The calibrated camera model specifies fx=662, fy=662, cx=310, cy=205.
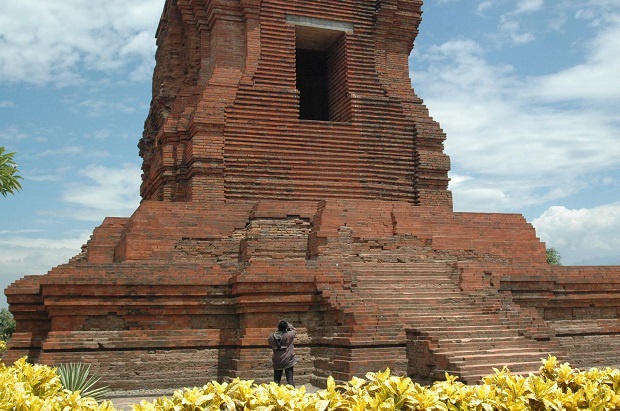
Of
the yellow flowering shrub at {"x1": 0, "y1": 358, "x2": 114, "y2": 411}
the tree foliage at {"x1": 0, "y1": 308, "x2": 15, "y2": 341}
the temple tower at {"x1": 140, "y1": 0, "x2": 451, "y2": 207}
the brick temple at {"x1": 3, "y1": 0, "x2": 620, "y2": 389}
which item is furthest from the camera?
the tree foliage at {"x1": 0, "y1": 308, "x2": 15, "y2": 341}

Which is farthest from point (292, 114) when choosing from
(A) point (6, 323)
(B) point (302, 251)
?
(A) point (6, 323)

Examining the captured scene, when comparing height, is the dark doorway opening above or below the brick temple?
above

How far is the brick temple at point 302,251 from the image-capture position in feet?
31.3

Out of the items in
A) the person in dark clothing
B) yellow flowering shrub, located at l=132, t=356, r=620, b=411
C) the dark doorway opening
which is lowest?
yellow flowering shrub, located at l=132, t=356, r=620, b=411

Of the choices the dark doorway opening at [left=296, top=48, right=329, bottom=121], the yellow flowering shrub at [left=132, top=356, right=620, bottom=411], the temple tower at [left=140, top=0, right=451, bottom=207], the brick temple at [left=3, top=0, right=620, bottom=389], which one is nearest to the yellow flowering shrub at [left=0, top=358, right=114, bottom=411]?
the yellow flowering shrub at [left=132, top=356, right=620, bottom=411]

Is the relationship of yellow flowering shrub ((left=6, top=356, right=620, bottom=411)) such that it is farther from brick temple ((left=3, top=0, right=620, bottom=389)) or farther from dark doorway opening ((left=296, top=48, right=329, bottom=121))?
dark doorway opening ((left=296, top=48, right=329, bottom=121))

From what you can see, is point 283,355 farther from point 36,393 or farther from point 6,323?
point 6,323

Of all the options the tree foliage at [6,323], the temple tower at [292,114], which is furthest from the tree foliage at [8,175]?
the tree foliage at [6,323]

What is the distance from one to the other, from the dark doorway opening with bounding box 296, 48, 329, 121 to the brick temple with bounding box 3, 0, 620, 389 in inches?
79.3

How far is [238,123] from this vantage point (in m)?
14.0

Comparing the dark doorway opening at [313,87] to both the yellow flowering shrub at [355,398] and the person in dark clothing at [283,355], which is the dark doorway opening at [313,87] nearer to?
the person in dark clothing at [283,355]

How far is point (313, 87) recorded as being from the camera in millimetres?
19203

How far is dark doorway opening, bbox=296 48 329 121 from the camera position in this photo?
62.8 ft

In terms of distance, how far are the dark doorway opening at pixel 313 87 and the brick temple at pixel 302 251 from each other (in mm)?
2013
